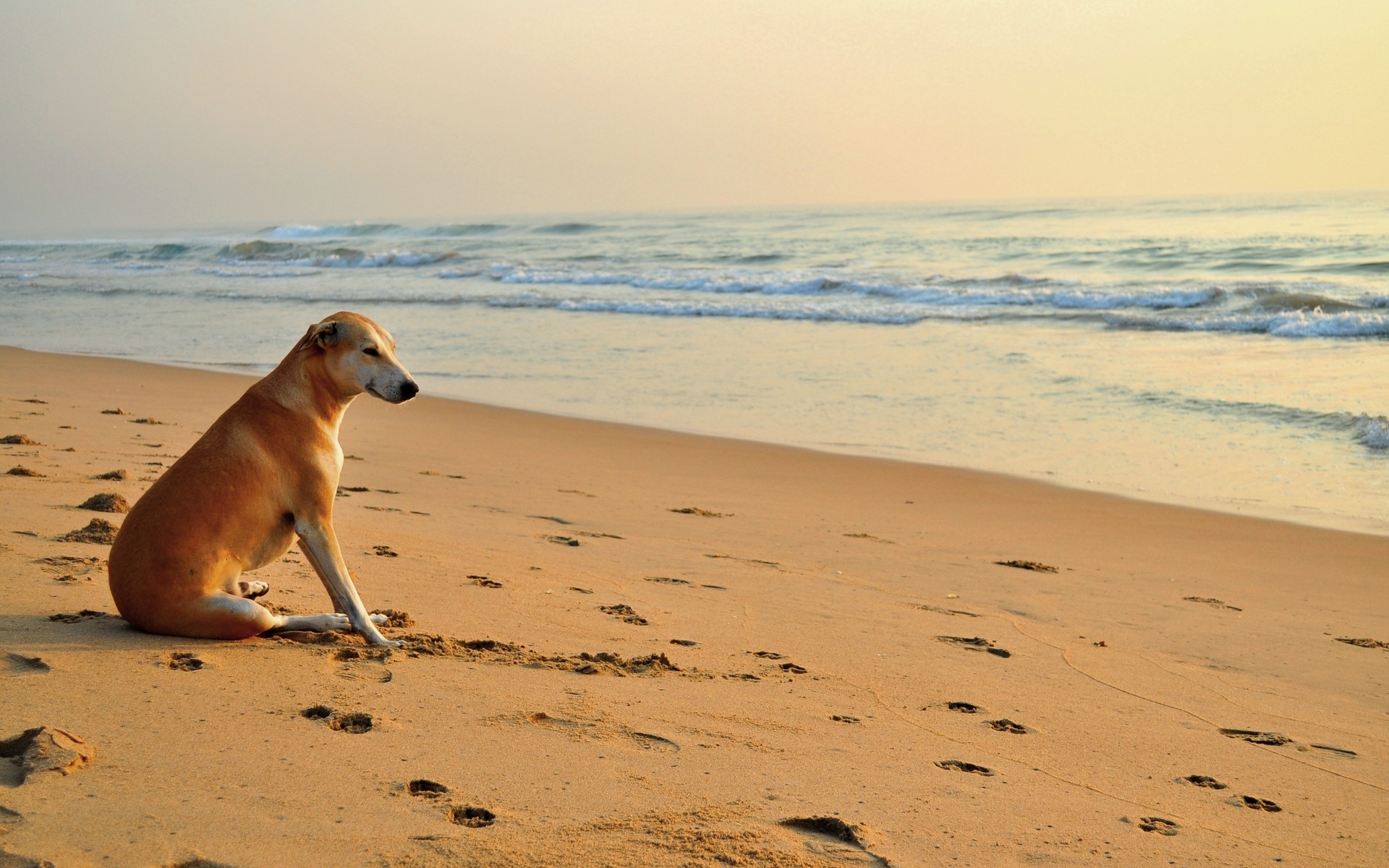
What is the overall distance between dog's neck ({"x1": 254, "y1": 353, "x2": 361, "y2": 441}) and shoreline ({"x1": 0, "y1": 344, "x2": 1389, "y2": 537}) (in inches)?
249

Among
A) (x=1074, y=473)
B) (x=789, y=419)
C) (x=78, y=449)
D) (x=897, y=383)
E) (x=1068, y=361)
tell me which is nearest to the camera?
(x=78, y=449)

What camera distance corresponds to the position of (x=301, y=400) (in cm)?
414

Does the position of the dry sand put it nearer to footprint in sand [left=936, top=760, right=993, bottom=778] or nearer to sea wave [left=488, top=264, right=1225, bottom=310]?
footprint in sand [left=936, top=760, right=993, bottom=778]

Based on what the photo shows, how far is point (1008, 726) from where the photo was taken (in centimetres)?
387

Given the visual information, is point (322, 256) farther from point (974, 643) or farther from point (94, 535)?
point (974, 643)

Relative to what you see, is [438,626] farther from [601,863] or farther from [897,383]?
[897,383]

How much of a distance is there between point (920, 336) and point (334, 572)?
51.1ft

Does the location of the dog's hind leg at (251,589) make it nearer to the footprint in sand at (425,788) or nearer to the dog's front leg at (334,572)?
the dog's front leg at (334,572)

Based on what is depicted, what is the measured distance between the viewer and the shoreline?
7.73 metres

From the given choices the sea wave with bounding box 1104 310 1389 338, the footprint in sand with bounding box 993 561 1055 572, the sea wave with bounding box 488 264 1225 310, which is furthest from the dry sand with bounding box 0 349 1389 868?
the sea wave with bounding box 488 264 1225 310

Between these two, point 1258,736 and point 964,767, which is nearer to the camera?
point 964,767

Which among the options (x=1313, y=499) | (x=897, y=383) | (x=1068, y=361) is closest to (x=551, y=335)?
(x=897, y=383)

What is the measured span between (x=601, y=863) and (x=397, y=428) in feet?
28.3

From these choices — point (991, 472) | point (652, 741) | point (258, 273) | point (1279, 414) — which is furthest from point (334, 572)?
point (258, 273)
